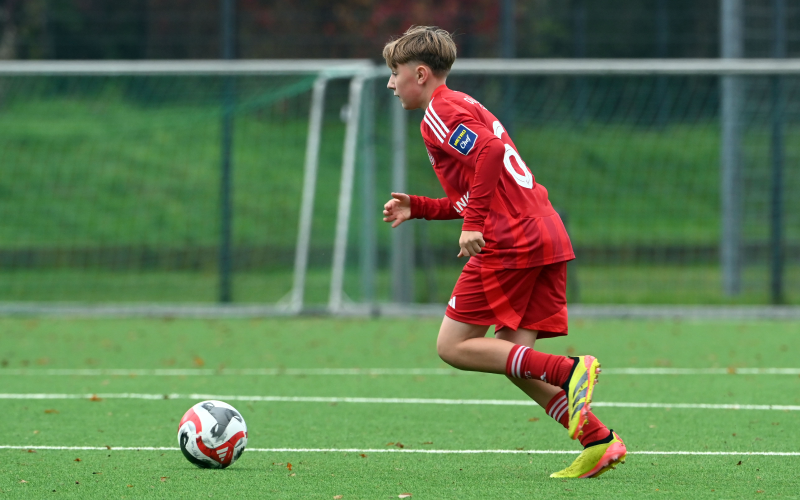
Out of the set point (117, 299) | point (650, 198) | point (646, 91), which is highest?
point (646, 91)

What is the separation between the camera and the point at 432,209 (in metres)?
4.64

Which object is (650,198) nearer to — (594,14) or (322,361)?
(594,14)

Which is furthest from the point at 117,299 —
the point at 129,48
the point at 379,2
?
the point at 379,2

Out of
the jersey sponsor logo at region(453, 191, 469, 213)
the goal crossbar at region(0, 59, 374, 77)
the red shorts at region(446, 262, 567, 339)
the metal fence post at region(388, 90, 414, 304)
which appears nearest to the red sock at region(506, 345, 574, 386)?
the red shorts at region(446, 262, 567, 339)

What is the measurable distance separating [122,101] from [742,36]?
29.6 ft

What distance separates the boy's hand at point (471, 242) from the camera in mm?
3990

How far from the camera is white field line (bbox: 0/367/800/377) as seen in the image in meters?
7.39

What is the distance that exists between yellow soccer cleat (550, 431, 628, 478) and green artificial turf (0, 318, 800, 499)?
0.10m

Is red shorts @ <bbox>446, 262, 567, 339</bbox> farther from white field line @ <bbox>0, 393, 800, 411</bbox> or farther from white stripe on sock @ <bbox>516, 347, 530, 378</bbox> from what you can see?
white field line @ <bbox>0, 393, 800, 411</bbox>

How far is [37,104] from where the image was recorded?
58.1ft

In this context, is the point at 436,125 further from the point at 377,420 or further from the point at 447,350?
the point at 377,420

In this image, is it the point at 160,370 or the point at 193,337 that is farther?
the point at 193,337

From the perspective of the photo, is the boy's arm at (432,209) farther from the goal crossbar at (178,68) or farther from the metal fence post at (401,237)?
the goal crossbar at (178,68)

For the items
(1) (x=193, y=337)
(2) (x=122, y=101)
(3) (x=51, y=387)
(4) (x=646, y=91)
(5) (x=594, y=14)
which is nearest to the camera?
(3) (x=51, y=387)
